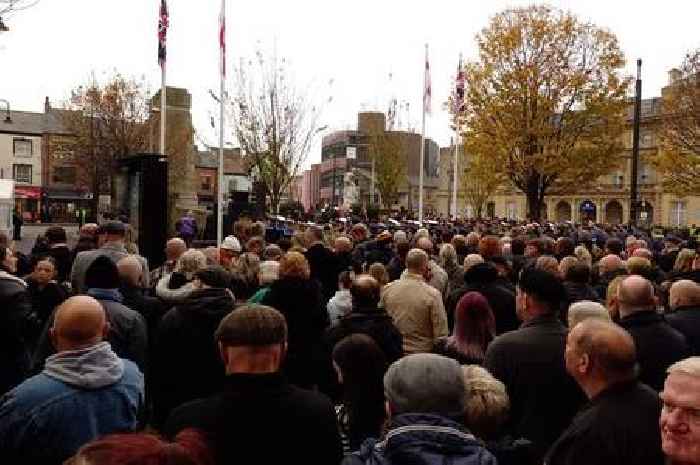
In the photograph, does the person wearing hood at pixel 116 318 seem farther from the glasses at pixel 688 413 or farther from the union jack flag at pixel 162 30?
the union jack flag at pixel 162 30

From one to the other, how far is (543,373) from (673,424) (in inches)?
75.8

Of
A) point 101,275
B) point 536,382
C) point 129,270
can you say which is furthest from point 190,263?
point 536,382

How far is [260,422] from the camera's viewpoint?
3273 millimetres

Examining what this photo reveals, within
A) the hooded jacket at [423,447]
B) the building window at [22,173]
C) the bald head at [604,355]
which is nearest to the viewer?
the hooded jacket at [423,447]

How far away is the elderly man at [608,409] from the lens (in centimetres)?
341

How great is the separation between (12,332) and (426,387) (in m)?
4.05

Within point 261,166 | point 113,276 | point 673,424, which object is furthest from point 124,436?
point 261,166

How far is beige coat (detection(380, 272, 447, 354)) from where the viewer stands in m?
6.86

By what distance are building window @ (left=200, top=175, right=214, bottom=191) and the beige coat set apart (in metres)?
82.7

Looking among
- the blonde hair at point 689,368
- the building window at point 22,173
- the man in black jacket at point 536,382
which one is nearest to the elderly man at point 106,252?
the man in black jacket at point 536,382

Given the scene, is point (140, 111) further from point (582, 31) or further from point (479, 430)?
point (479, 430)

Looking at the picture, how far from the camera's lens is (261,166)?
27906mm

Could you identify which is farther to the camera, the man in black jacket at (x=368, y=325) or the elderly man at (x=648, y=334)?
the man in black jacket at (x=368, y=325)

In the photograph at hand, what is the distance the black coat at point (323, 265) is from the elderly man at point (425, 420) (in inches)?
258
